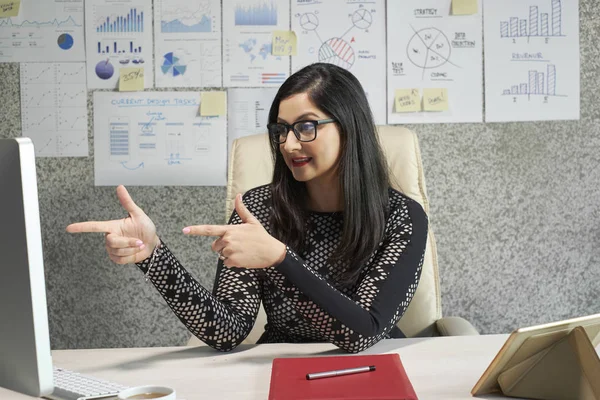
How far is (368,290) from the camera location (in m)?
1.31

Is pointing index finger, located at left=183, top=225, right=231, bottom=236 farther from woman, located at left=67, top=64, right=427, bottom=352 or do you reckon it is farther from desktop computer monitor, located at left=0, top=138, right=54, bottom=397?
desktop computer monitor, located at left=0, top=138, right=54, bottom=397

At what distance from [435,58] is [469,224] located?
559 mm

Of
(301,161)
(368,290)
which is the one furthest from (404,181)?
(368,290)

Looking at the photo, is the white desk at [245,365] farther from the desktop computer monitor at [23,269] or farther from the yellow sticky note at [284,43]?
the yellow sticky note at [284,43]

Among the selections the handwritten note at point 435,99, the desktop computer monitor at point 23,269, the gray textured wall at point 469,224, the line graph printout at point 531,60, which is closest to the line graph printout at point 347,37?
the handwritten note at point 435,99

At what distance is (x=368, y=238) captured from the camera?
4.73 feet

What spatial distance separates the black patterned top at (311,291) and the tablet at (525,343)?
31cm

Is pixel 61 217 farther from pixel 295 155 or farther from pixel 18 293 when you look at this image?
pixel 18 293

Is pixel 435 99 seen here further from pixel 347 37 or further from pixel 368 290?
pixel 368 290

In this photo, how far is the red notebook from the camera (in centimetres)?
88

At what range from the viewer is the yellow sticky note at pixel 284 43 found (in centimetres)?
222

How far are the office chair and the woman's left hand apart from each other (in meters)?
0.57

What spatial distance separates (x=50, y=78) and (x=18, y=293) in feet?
5.65

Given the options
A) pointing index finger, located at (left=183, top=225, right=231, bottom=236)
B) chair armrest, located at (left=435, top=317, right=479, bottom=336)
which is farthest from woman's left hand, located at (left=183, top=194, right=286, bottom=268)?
chair armrest, located at (left=435, top=317, right=479, bottom=336)
